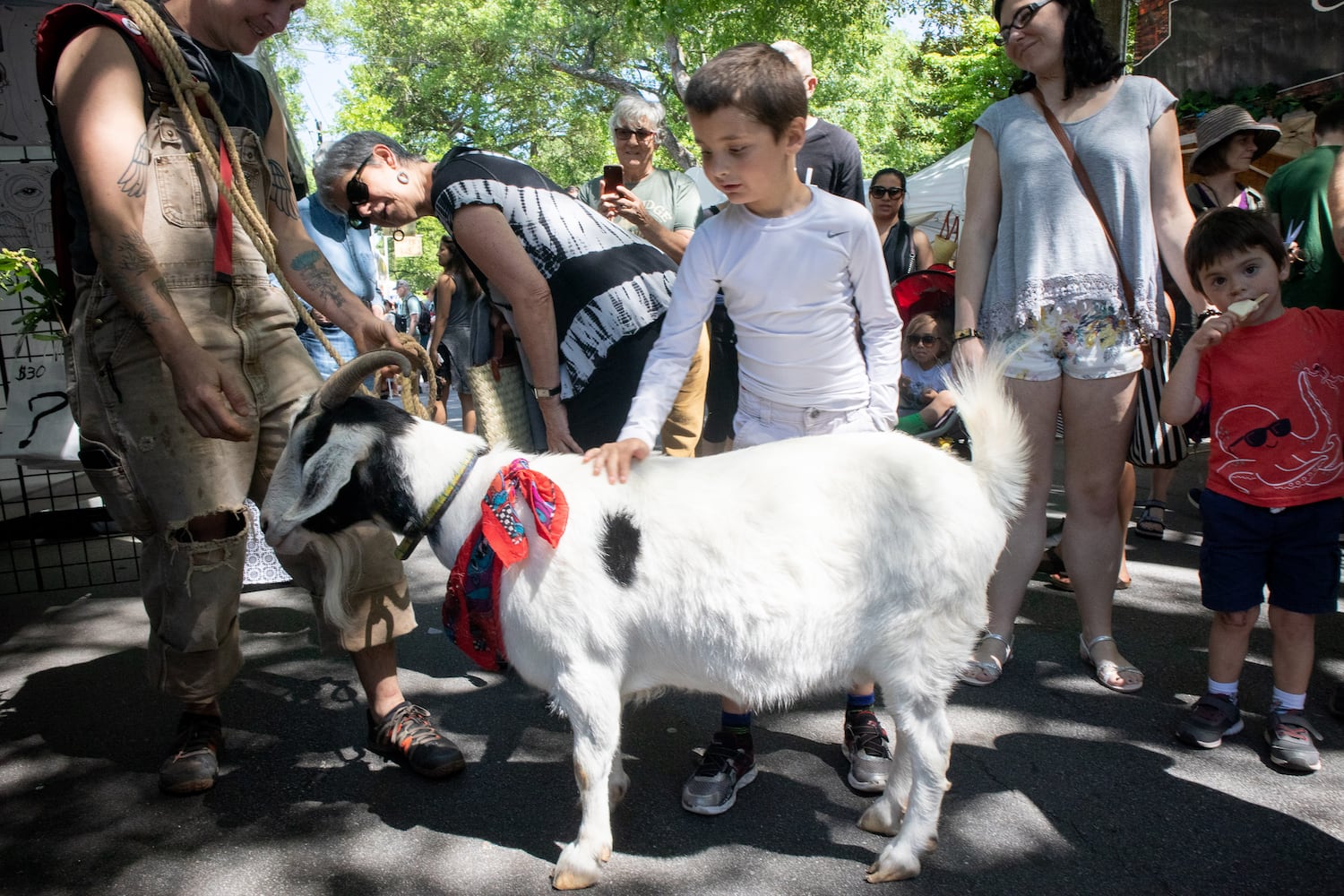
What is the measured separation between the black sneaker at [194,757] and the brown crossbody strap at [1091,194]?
3610mm

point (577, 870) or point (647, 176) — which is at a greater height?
point (647, 176)

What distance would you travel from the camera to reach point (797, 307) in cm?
259

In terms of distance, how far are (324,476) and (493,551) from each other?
18.6 inches

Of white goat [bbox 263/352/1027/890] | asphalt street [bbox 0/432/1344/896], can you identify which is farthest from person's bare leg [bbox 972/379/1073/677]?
white goat [bbox 263/352/1027/890]

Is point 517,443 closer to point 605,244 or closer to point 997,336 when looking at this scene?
point 605,244

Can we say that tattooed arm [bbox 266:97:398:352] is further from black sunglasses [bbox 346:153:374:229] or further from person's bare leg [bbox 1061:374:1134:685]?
person's bare leg [bbox 1061:374:1134:685]

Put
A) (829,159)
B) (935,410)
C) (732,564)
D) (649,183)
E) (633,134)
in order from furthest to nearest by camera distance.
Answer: (649,183) < (633,134) < (829,159) < (935,410) < (732,564)

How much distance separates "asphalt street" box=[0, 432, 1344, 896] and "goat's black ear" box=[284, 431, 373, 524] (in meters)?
1.07

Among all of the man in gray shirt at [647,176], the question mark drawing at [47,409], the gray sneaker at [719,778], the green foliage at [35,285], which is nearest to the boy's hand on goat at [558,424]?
the gray sneaker at [719,778]

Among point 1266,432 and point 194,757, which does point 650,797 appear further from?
point 1266,432

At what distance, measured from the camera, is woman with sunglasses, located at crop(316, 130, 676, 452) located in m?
2.74

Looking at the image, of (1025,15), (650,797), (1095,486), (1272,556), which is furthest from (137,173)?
(1272,556)

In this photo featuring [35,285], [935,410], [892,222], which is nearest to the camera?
[35,285]

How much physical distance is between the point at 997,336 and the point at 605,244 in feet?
5.05
